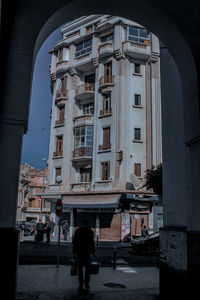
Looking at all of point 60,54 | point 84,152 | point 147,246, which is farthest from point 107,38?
point 147,246

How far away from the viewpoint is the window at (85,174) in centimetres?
3256

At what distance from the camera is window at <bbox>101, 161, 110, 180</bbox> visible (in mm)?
30469

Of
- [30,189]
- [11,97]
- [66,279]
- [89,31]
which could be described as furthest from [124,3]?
[30,189]

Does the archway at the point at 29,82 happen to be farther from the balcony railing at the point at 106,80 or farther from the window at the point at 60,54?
the window at the point at 60,54

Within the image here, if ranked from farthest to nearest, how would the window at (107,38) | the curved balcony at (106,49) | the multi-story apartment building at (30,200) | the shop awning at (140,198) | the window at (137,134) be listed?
the multi-story apartment building at (30,200)
the window at (107,38)
the curved balcony at (106,49)
the window at (137,134)
the shop awning at (140,198)

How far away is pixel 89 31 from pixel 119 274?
3113cm

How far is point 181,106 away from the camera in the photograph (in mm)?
6898

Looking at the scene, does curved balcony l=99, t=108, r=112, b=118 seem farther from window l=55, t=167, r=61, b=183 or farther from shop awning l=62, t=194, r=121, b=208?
shop awning l=62, t=194, r=121, b=208

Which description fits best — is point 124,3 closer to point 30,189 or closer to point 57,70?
point 57,70

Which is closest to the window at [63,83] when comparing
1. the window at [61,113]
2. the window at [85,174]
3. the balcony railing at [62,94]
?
A: the balcony railing at [62,94]

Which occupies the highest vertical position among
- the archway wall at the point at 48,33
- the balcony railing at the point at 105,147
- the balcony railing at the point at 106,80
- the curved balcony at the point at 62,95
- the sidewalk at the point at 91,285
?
the balcony railing at the point at 106,80

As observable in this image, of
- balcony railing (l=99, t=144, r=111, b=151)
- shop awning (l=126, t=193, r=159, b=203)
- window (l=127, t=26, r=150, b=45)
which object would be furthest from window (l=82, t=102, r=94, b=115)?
shop awning (l=126, t=193, r=159, b=203)

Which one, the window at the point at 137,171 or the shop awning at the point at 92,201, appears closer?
the shop awning at the point at 92,201

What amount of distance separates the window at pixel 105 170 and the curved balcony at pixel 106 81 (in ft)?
26.3
